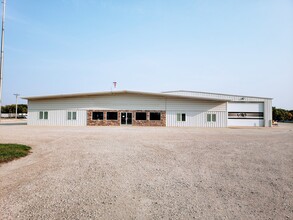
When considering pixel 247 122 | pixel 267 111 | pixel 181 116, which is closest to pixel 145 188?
pixel 181 116

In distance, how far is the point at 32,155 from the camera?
6.61m

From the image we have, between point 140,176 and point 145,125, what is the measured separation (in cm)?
1878

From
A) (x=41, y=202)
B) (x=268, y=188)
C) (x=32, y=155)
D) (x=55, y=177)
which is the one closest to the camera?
(x=41, y=202)

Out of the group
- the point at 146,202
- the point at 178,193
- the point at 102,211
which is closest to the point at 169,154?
the point at 178,193

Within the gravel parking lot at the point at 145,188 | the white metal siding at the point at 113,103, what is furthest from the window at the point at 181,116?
the gravel parking lot at the point at 145,188

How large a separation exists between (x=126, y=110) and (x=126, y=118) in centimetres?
113

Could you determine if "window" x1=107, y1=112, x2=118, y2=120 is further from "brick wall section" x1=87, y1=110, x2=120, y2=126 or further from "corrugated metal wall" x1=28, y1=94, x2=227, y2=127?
"corrugated metal wall" x1=28, y1=94, x2=227, y2=127

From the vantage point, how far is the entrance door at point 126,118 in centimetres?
2331

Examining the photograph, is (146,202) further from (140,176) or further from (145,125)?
(145,125)

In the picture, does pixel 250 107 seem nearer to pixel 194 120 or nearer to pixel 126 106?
pixel 194 120

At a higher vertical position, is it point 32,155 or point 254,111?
point 254,111

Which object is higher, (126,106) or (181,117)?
(126,106)

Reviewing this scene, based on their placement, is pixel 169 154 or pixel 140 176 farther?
pixel 169 154

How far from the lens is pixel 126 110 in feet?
76.3
